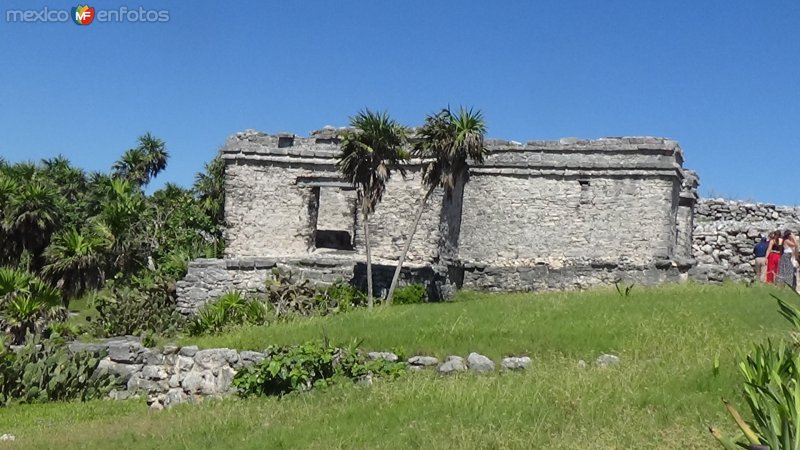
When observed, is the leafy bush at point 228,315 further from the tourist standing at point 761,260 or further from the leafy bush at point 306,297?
the tourist standing at point 761,260

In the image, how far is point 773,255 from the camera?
17141 mm

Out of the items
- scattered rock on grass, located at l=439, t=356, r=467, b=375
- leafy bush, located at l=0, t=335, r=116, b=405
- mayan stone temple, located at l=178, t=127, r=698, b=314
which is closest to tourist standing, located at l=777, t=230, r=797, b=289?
mayan stone temple, located at l=178, t=127, r=698, b=314

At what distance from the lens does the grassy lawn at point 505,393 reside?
25.7 feet

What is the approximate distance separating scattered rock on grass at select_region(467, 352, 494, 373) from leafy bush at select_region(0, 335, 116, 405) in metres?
6.97

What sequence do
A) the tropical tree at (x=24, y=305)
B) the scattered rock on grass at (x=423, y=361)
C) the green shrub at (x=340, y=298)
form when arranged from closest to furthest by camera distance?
the scattered rock on grass at (x=423, y=361), the tropical tree at (x=24, y=305), the green shrub at (x=340, y=298)

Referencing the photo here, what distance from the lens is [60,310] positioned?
62.6ft

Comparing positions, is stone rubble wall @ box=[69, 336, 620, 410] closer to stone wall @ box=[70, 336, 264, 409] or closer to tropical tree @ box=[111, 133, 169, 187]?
stone wall @ box=[70, 336, 264, 409]

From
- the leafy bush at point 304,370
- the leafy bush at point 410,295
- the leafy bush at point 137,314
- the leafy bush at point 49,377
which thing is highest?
the leafy bush at point 410,295

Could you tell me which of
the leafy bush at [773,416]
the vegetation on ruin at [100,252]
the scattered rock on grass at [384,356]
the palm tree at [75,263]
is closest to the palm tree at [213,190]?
the vegetation on ruin at [100,252]

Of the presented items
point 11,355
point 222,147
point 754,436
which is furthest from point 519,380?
point 222,147

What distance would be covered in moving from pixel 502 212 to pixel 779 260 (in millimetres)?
8896

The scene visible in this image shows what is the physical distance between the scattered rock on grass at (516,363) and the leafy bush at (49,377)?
7493 mm

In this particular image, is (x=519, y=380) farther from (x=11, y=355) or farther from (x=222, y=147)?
(x=222, y=147)

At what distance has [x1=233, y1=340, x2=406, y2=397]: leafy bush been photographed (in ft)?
39.1
